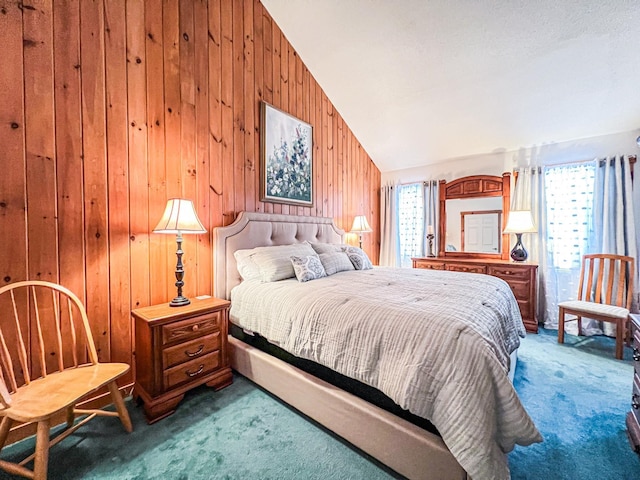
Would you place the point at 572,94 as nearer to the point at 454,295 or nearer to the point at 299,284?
the point at 454,295

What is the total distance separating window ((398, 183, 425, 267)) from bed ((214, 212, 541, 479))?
2.22 metres

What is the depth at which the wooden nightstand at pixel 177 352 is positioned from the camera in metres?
1.68


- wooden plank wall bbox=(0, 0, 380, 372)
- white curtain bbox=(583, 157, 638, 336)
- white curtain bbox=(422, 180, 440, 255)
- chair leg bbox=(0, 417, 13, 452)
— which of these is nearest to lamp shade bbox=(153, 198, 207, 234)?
wooden plank wall bbox=(0, 0, 380, 372)

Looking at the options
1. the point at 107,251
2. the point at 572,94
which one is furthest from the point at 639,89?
the point at 107,251

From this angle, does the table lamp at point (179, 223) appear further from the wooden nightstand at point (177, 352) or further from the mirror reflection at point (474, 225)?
the mirror reflection at point (474, 225)

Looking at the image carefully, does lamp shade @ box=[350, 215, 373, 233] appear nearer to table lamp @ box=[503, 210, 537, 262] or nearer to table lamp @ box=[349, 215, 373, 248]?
table lamp @ box=[349, 215, 373, 248]

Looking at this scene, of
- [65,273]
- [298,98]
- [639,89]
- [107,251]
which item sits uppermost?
[298,98]

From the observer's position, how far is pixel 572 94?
278 cm

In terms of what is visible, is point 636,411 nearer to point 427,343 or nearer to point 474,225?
point 427,343

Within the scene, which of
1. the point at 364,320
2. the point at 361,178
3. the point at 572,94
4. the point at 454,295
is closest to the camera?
the point at 364,320

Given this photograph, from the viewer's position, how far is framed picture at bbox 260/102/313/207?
9.56ft

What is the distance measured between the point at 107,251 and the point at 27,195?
501mm

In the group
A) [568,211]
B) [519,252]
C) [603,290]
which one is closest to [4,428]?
[519,252]

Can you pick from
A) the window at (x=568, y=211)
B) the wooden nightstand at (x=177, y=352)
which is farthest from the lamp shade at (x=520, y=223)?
the wooden nightstand at (x=177, y=352)
